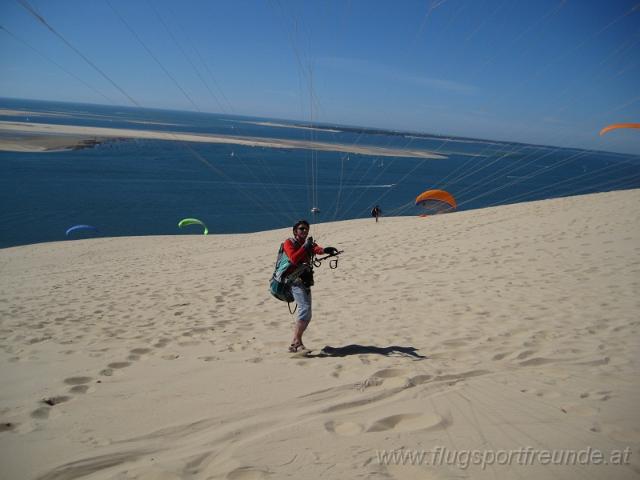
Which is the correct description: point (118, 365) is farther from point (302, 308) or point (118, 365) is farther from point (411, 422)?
point (411, 422)

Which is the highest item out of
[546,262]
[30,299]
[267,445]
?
[546,262]

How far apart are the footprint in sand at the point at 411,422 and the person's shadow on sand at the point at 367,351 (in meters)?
1.59

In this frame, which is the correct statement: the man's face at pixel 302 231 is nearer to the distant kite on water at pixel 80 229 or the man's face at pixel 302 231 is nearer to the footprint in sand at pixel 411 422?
the footprint in sand at pixel 411 422

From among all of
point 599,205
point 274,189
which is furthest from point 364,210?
point 599,205

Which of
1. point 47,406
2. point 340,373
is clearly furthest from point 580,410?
point 47,406

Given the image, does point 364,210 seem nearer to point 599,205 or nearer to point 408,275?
point 599,205

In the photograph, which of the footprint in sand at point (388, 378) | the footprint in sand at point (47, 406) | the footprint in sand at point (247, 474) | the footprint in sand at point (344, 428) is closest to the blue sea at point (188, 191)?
the footprint in sand at point (47, 406)

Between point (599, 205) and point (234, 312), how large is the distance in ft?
47.0

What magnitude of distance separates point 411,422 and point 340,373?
1.16 metres

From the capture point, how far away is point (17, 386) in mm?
3746

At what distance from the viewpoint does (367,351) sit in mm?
4984

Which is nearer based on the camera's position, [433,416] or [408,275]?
[433,416]

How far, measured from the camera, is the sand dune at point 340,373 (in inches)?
104

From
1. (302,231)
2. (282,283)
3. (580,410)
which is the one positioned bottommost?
(580,410)
